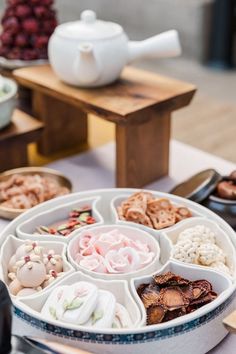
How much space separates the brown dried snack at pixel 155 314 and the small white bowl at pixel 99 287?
0.6 inches

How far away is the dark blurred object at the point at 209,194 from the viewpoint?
3.46ft

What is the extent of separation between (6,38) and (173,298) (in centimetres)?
91

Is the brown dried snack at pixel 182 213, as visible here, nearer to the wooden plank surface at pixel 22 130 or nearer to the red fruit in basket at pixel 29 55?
the wooden plank surface at pixel 22 130

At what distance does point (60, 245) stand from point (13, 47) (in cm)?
74

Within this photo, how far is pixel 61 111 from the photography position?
1428 mm

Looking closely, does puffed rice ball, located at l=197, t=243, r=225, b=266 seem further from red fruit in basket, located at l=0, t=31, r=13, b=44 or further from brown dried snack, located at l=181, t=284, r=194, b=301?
red fruit in basket, located at l=0, t=31, r=13, b=44

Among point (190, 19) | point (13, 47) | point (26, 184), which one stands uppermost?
point (13, 47)

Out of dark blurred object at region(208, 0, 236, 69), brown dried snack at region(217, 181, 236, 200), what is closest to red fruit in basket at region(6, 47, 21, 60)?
brown dried snack at region(217, 181, 236, 200)

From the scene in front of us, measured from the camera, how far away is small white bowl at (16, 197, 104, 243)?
938mm

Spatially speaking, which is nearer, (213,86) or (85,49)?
(85,49)

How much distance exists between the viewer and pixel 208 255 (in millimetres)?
882

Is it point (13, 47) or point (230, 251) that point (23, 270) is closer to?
point (230, 251)

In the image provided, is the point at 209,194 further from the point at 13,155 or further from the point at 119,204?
the point at 13,155

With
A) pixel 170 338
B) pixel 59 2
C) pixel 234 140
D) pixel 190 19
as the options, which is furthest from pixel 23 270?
pixel 59 2
